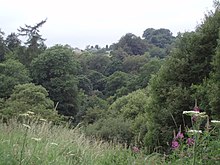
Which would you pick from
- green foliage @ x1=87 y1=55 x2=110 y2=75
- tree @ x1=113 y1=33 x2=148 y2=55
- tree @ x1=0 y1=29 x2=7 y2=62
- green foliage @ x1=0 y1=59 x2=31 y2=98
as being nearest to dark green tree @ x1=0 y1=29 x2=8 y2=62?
tree @ x1=0 y1=29 x2=7 y2=62

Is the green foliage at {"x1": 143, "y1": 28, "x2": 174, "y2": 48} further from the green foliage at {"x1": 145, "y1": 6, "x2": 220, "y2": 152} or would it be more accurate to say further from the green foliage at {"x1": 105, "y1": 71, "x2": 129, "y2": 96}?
the green foliage at {"x1": 145, "y1": 6, "x2": 220, "y2": 152}

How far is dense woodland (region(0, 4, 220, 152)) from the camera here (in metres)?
9.95

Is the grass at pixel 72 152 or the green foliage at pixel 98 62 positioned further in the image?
the green foliage at pixel 98 62

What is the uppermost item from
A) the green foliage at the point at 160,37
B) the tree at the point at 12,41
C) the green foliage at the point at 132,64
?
the green foliage at the point at 160,37

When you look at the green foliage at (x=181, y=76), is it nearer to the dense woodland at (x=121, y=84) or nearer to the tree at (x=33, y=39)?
the dense woodland at (x=121, y=84)

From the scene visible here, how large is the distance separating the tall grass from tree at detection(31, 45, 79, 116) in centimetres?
3801

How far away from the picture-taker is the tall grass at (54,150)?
14.1 feet

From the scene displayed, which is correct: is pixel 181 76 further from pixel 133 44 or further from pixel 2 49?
pixel 133 44

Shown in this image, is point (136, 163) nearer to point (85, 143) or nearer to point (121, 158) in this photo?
point (121, 158)

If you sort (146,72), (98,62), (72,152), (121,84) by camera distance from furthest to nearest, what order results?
(98,62), (121,84), (146,72), (72,152)

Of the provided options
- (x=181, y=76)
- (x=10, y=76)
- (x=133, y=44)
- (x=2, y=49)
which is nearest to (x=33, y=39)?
(x=2, y=49)

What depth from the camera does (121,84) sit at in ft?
169

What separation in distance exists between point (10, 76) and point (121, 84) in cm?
1457

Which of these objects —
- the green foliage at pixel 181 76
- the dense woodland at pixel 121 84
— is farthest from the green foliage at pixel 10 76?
the green foliage at pixel 181 76
